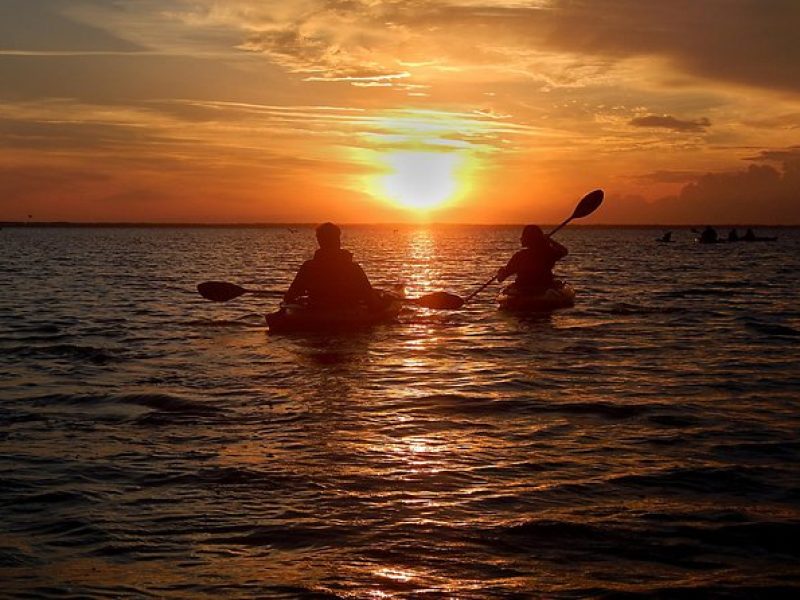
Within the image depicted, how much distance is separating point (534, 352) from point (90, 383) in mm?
7822

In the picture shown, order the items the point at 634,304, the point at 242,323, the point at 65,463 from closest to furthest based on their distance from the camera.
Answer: the point at 65,463, the point at 242,323, the point at 634,304

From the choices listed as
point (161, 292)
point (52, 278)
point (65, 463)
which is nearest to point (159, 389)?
point (65, 463)

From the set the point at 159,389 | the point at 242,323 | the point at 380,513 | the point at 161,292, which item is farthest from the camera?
the point at 161,292

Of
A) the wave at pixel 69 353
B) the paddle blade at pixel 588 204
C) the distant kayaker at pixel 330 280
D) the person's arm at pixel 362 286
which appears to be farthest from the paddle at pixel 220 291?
the paddle blade at pixel 588 204

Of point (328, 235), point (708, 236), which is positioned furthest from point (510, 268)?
point (708, 236)

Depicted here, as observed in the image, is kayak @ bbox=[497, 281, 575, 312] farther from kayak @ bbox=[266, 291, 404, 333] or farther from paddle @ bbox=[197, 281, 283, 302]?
paddle @ bbox=[197, 281, 283, 302]

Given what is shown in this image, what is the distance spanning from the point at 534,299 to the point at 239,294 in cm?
717

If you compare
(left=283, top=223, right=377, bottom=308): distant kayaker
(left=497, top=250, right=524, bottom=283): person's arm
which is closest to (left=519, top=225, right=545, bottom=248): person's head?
(left=497, top=250, right=524, bottom=283): person's arm

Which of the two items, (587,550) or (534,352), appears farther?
(534,352)

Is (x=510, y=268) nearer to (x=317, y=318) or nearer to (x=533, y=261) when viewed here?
(x=533, y=261)

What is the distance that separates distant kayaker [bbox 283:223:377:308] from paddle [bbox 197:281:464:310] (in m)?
2.62

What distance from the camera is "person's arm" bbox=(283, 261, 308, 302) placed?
1809cm

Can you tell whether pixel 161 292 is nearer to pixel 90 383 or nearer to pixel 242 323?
pixel 242 323

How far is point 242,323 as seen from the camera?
848 inches
